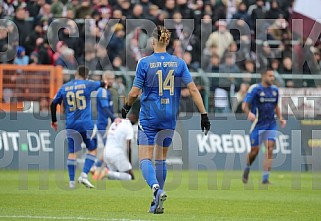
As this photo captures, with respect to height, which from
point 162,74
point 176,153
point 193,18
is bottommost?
point 176,153

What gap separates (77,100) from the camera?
1819 centimetres

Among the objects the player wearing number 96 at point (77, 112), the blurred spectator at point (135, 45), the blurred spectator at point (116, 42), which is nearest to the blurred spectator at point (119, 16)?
the blurred spectator at point (116, 42)

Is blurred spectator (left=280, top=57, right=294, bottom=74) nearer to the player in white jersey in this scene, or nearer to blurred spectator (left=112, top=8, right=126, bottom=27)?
blurred spectator (left=112, top=8, right=126, bottom=27)

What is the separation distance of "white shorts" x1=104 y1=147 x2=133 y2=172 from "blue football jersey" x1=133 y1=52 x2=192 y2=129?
8729mm

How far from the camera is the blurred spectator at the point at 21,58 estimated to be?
80.7ft

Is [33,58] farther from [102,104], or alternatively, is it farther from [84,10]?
[102,104]

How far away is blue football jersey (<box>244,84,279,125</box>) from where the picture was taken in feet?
66.8

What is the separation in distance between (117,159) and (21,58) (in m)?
5.21

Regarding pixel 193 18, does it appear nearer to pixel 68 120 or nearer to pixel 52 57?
pixel 52 57

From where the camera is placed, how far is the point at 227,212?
12.9m

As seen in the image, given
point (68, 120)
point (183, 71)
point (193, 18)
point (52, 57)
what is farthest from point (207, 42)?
point (183, 71)

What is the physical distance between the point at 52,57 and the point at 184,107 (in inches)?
168

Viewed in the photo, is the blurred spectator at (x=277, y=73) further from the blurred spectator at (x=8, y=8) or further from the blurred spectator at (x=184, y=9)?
the blurred spectator at (x=8, y=8)

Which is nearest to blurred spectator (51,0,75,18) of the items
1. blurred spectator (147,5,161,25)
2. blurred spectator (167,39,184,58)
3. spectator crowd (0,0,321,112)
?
spectator crowd (0,0,321,112)
